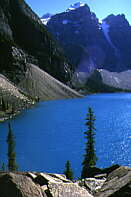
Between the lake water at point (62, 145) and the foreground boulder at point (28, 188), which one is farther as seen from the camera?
the lake water at point (62, 145)

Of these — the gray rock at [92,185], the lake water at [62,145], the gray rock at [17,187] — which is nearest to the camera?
the gray rock at [17,187]

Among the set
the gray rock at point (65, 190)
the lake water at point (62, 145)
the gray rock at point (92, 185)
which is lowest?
the lake water at point (62, 145)

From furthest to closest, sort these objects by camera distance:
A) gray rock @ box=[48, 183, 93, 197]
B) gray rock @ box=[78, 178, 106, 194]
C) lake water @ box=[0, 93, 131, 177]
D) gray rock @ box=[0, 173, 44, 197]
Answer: lake water @ box=[0, 93, 131, 177], gray rock @ box=[78, 178, 106, 194], gray rock @ box=[48, 183, 93, 197], gray rock @ box=[0, 173, 44, 197]

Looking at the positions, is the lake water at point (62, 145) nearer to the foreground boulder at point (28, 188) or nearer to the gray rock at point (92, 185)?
the gray rock at point (92, 185)

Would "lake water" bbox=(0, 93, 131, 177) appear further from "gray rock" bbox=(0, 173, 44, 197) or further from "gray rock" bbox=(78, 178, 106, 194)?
"gray rock" bbox=(0, 173, 44, 197)

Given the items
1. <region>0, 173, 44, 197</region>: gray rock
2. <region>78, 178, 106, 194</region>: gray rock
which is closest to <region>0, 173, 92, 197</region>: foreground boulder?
<region>0, 173, 44, 197</region>: gray rock

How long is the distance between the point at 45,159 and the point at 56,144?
13117 millimetres

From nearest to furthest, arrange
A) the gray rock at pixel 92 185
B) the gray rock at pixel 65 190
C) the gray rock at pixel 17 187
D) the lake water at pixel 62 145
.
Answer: the gray rock at pixel 17 187
the gray rock at pixel 65 190
the gray rock at pixel 92 185
the lake water at pixel 62 145

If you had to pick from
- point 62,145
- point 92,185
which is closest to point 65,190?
point 92,185

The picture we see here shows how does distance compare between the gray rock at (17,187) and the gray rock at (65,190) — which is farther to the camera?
the gray rock at (65,190)

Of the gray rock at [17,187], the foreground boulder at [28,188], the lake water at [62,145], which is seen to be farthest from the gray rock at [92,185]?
the lake water at [62,145]

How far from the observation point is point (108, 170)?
17.9 m

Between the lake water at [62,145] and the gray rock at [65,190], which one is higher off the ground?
the gray rock at [65,190]

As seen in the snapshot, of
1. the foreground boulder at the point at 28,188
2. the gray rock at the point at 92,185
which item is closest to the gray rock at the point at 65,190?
the foreground boulder at the point at 28,188
